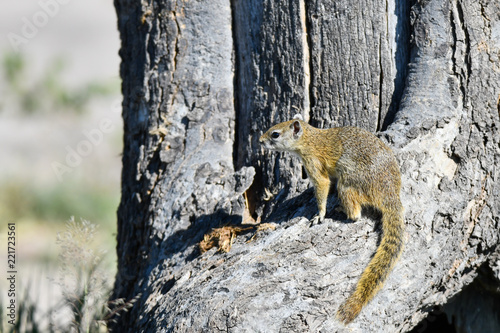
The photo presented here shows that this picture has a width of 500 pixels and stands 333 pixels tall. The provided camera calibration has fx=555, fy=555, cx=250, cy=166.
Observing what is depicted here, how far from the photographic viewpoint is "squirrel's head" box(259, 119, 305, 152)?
3.35 m

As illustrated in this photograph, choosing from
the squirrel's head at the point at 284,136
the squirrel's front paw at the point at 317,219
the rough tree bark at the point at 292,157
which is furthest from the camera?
the squirrel's head at the point at 284,136

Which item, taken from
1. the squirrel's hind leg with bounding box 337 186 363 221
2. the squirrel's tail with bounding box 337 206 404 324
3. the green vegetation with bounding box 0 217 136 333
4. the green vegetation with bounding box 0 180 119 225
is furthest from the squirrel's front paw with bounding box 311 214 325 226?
the green vegetation with bounding box 0 180 119 225

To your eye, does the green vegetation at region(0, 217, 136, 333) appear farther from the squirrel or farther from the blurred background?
the blurred background

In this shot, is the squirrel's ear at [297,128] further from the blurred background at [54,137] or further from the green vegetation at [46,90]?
the green vegetation at [46,90]

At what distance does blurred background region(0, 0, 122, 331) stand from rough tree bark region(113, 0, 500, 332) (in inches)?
95.7

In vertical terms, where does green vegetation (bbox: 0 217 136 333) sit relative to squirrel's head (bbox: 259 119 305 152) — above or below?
below

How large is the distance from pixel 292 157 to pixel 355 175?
1.76ft

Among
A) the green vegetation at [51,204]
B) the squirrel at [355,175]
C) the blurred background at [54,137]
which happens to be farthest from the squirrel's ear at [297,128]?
the green vegetation at [51,204]

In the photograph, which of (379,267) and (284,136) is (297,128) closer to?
(284,136)

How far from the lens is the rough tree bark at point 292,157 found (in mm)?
2811

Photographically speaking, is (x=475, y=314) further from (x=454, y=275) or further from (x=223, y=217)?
(x=223, y=217)

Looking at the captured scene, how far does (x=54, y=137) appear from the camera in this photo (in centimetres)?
906

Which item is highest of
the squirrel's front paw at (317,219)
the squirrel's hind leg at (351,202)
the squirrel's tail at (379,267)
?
the squirrel's hind leg at (351,202)

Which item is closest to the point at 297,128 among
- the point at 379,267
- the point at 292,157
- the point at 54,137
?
the point at 292,157
